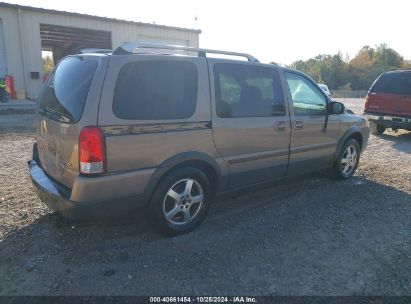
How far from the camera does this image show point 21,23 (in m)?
15.9

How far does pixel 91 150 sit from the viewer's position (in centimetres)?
292

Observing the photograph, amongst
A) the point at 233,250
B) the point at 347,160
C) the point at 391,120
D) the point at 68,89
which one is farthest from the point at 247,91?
the point at 391,120

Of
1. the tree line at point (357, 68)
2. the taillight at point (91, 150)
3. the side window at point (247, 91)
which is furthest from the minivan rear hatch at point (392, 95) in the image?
the tree line at point (357, 68)

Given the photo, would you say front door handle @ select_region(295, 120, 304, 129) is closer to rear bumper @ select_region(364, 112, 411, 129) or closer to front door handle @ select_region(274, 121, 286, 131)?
front door handle @ select_region(274, 121, 286, 131)

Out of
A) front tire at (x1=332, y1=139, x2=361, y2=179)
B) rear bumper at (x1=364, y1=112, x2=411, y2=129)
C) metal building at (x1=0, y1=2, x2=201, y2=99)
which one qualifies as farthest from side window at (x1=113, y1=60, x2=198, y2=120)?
metal building at (x1=0, y1=2, x2=201, y2=99)

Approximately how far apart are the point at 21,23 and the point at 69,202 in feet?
53.2

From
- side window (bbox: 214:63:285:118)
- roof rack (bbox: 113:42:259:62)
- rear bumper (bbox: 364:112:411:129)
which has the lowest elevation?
rear bumper (bbox: 364:112:411:129)

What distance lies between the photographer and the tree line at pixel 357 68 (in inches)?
2968

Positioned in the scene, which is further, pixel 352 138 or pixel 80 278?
pixel 352 138

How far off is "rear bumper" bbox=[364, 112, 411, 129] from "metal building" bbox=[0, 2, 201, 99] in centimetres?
1303

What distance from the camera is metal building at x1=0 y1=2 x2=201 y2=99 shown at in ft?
52.0

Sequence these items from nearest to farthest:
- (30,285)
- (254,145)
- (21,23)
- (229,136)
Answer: (30,285) < (229,136) < (254,145) < (21,23)

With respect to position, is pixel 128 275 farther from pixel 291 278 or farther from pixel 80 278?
pixel 291 278

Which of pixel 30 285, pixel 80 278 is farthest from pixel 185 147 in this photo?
pixel 30 285
